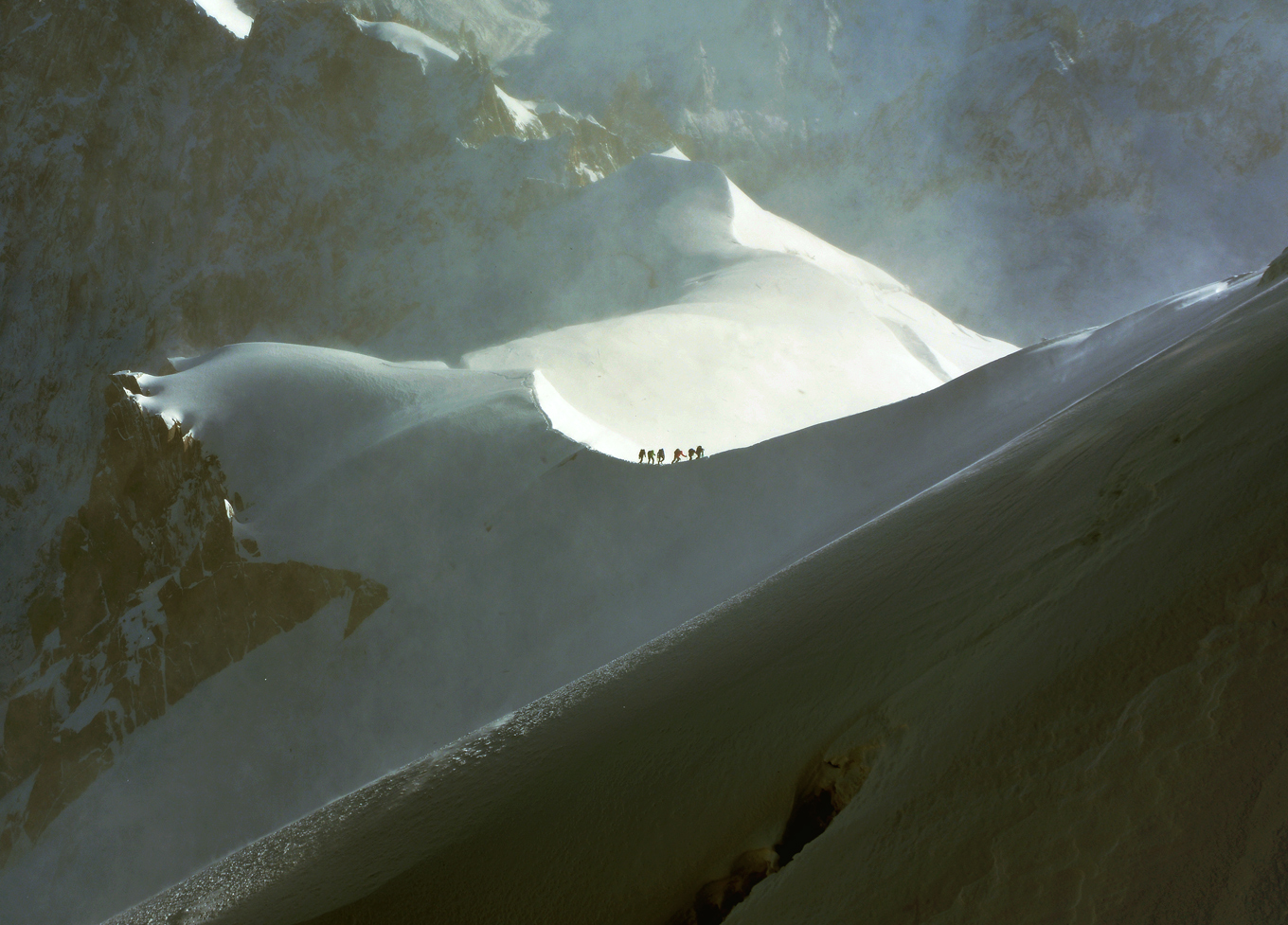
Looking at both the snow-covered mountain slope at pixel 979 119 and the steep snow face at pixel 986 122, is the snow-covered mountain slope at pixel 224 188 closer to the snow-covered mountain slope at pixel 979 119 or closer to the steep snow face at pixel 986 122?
the snow-covered mountain slope at pixel 979 119

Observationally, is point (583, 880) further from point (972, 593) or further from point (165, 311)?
point (165, 311)

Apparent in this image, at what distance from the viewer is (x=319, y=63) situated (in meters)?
21.9

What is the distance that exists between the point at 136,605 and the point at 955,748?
41.2 ft

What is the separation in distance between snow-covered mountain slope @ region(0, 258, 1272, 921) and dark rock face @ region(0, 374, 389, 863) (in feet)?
0.81

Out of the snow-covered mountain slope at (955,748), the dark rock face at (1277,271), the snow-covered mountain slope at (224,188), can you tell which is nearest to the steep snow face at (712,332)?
the snow-covered mountain slope at (224,188)

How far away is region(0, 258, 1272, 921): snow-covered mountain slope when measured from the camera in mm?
7898

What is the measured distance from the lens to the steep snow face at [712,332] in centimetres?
1349

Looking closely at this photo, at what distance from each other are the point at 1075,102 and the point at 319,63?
22.9 m

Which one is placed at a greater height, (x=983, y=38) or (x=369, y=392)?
(x=983, y=38)

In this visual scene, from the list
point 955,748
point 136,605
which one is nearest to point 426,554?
point 136,605

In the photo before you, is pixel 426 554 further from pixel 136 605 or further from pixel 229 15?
pixel 229 15

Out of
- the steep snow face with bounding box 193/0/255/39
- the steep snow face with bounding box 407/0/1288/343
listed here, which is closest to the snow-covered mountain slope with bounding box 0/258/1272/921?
the steep snow face with bounding box 193/0/255/39

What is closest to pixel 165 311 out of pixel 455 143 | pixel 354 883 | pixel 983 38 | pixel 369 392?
pixel 455 143

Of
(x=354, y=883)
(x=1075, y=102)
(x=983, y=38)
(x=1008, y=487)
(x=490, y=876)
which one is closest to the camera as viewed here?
(x=490, y=876)
